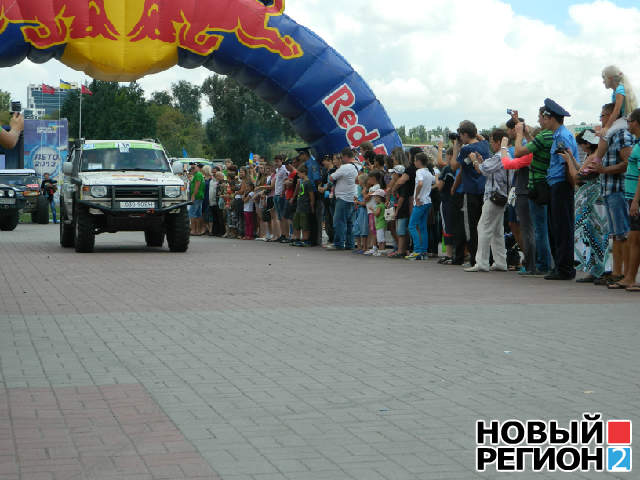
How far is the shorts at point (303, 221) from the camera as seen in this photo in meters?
22.1

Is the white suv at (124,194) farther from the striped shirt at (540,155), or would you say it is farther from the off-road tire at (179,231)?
the striped shirt at (540,155)

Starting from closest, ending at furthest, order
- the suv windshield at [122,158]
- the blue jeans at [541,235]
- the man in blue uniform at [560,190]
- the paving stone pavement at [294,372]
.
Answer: the paving stone pavement at [294,372]
the man in blue uniform at [560,190]
the blue jeans at [541,235]
the suv windshield at [122,158]

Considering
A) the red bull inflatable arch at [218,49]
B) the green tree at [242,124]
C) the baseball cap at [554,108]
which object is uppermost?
the green tree at [242,124]

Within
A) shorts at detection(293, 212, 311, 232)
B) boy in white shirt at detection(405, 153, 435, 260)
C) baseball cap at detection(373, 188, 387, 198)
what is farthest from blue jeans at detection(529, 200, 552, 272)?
shorts at detection(293, 212, 311, 232)

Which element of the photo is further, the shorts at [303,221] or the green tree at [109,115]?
the green tree at [109,115]

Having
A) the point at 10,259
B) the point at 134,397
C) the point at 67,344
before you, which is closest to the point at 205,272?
the point at 10,259

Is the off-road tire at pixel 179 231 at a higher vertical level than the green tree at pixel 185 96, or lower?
lower

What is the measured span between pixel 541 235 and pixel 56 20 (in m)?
11.2

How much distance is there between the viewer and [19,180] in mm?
36844

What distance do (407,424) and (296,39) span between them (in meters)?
17.3

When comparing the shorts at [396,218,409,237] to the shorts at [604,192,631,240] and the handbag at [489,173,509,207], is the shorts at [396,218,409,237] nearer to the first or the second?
the handbag at [489,173,509,207]

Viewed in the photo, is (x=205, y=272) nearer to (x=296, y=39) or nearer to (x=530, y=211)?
(x=530, y=211)

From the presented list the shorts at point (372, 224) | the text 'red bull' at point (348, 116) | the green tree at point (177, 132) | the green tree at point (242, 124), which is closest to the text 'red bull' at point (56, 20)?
the text 'red bull' at point (348, 116)

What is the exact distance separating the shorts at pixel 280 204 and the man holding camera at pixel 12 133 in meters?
14.5
